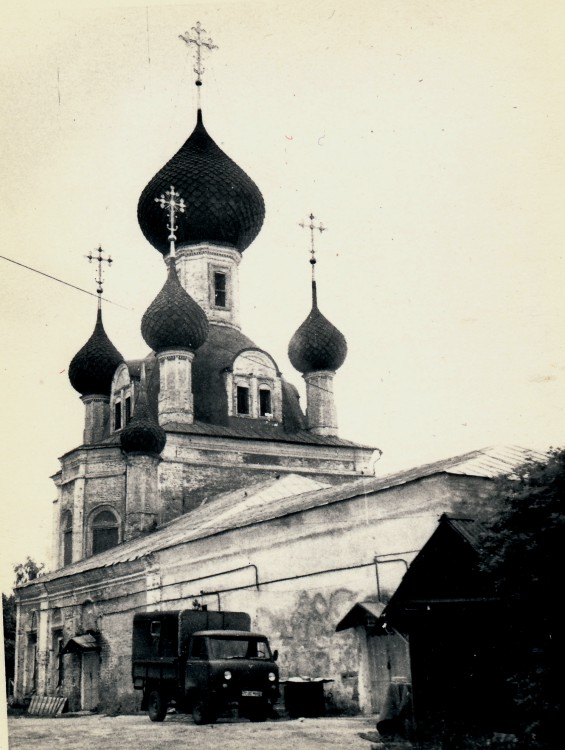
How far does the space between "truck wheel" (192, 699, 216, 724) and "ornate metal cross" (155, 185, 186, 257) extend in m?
17.7

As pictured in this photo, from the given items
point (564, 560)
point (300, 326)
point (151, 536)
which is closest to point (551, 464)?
point (564, 560)

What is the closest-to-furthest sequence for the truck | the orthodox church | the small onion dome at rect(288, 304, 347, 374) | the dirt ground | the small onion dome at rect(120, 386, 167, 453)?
the dirt ground
the truck
the orthodox church
the small onion dome at rect(120, 386, 167, 453)
the small onion dome at rect(288, 304, 347, 374)

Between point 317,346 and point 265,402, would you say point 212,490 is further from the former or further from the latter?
point 317,346

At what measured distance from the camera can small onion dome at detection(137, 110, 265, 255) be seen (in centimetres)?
2845

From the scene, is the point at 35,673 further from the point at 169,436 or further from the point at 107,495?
the point at 169,436

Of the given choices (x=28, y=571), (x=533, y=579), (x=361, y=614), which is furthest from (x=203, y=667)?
(x=28, y=571)

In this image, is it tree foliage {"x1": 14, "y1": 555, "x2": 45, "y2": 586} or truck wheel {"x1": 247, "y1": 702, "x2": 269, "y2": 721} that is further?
tree foliage {"x1": 14, "y1": 555, "x2": 45, "y2": 586}

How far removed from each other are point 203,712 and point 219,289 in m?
18.9

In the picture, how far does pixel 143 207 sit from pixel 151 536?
423 inches

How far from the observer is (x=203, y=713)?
1248 centimetres

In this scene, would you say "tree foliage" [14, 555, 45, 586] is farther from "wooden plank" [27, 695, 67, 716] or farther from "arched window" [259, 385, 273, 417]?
"arched window" [259, 385, 273, 417]

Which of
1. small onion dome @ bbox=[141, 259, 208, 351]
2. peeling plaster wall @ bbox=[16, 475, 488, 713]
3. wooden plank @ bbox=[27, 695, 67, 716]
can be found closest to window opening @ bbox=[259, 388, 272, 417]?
small onion dome @ bbox=[141, 259, 208, 351]

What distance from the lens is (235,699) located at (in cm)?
1247

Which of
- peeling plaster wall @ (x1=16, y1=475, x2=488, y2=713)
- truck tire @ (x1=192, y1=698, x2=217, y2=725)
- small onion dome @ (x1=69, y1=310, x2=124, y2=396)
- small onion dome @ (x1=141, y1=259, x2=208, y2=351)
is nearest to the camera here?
truck tire @ (x1=192, y1=698, x2=217, y2=725)
